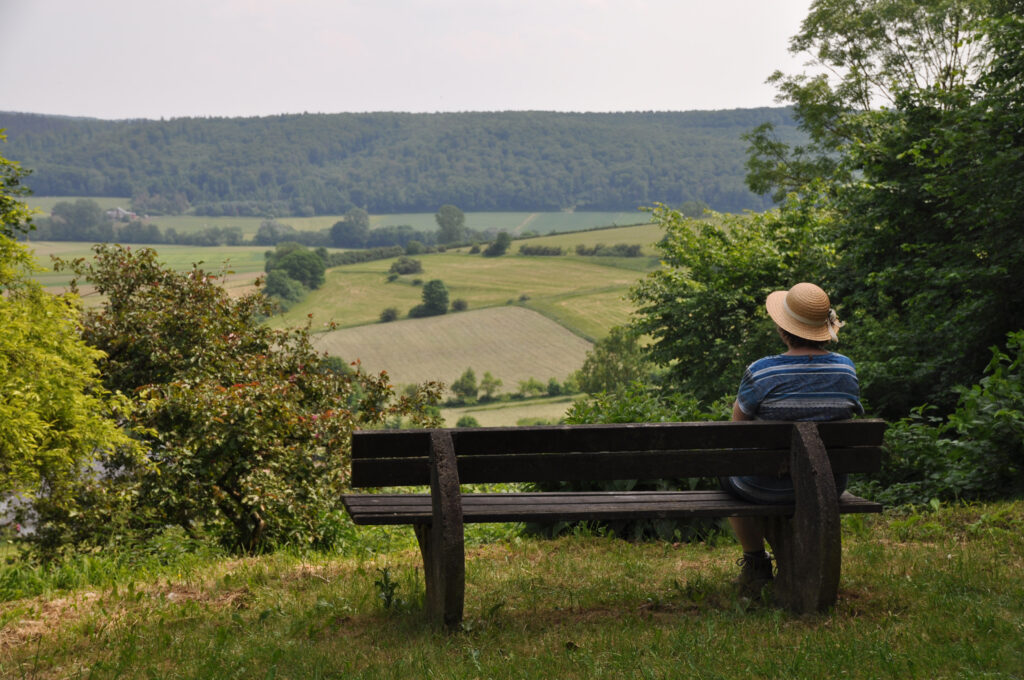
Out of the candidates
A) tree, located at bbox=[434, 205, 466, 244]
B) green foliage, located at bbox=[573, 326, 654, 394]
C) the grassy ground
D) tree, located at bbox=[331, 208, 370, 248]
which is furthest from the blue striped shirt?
tree, located at bbox=[434, 205, 466, 244]

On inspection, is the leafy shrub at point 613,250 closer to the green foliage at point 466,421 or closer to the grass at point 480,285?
the grass at point 480,285

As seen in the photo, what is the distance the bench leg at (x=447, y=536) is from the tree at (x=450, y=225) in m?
153

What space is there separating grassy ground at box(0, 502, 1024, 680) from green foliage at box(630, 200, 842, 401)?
21334 mm

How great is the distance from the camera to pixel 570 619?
4.20 metres

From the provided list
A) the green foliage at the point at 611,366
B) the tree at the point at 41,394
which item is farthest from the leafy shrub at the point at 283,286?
the tree at the point at 41,394

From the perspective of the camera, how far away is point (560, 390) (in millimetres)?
82562

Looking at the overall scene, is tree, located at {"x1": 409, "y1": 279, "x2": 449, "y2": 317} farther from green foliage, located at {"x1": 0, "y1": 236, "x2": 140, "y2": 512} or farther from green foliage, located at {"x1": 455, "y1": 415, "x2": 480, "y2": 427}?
green foliage, located at {"x1": 0, "y1": 236, "x2": 140, "y2": 512}

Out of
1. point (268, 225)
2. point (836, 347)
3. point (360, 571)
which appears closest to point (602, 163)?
point (268, 225)

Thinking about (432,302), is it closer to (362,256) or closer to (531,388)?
(362,256)

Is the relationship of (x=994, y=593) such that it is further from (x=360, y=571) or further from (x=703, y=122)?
(x=703, y=122)

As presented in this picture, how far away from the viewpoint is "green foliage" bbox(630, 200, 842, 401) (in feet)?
88.6

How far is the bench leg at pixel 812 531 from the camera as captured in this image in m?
3.96

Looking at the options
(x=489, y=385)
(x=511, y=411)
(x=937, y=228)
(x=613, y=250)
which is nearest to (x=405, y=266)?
(x=613, y=250)

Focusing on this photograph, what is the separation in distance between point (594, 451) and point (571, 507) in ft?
0.88
